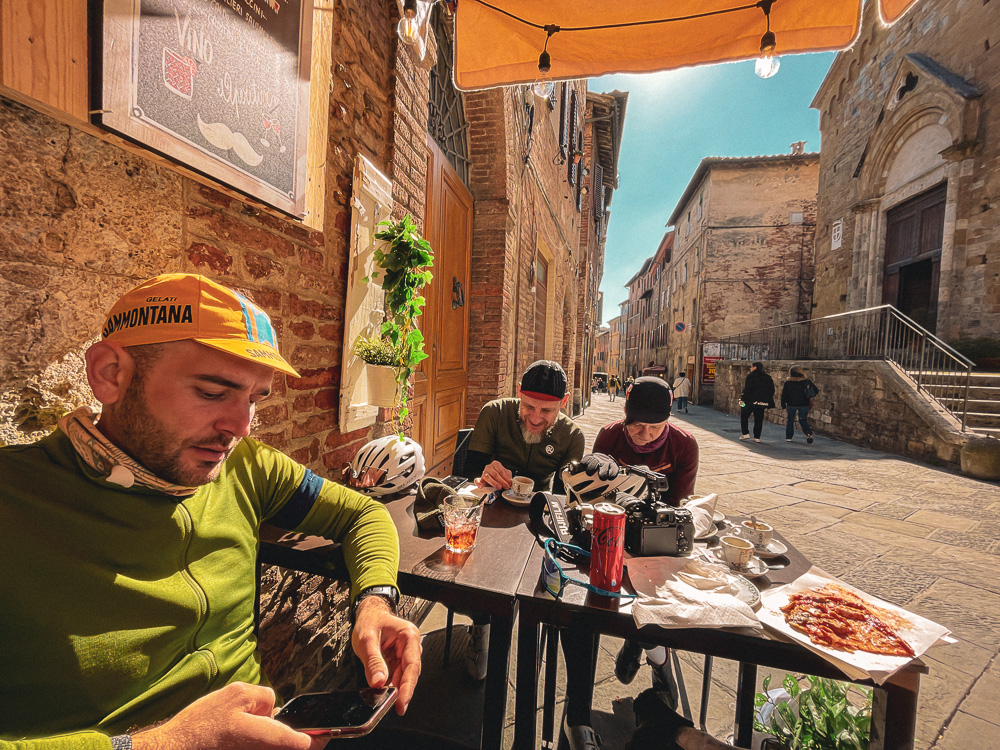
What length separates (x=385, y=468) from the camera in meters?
2.06

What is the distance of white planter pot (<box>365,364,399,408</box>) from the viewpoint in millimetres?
2375

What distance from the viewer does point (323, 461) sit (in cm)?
218

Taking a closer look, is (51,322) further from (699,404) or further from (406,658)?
(699,404)

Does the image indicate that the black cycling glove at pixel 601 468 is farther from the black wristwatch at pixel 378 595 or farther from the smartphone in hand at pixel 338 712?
the smartphone in hand at pixel 338 712

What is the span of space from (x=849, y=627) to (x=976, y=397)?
10029 mm

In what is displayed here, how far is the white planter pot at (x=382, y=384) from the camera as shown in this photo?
2.38 meters

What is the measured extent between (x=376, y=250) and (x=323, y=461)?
1239 millimetres

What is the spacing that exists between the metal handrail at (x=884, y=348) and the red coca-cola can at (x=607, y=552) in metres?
8.77

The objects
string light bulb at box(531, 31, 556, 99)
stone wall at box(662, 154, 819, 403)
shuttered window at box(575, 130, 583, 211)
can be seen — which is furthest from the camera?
stone wall at box(662, 154, 819, 403)

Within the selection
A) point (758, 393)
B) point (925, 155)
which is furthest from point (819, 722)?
point (925, 155)

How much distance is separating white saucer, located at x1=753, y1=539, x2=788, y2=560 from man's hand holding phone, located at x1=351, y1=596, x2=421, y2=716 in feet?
4.40

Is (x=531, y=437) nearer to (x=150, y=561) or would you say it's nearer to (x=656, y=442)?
(x=656, y=442)

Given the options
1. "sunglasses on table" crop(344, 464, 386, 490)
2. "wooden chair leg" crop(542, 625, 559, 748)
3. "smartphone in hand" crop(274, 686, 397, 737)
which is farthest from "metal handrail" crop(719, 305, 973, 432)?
"smartphone in hand" crop(274, 686, 397, 737)

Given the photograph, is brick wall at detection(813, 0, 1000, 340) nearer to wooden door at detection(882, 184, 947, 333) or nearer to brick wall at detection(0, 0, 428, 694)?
wooden door at detection(882, 184, 947, 333)
